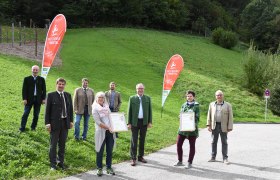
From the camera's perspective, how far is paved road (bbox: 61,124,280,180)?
9750 mm

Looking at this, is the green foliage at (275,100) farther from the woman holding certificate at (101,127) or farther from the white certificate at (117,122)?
the woman holding certificate at (101,127)

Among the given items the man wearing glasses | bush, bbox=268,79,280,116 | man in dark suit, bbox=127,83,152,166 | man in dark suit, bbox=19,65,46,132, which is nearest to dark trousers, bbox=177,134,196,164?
man in dark suit, bbox=127,83,152,166

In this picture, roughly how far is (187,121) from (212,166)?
58.8 inches

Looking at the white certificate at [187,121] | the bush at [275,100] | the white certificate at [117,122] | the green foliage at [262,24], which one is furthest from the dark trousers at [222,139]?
the green foliage at [262,24]

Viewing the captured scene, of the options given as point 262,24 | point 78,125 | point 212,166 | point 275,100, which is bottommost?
point 212,166

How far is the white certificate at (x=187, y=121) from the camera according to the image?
34.7ft

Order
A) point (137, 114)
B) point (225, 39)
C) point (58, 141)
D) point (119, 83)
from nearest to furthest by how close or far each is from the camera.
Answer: point (58, 141) → point (137, 114) → point (119, 83) → point (225, 39)

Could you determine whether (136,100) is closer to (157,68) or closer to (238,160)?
(238,160)

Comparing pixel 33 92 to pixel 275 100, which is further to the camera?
pixel 275 100

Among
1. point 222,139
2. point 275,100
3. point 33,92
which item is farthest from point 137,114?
point 275,100

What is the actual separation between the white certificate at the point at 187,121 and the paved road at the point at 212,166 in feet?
3.58

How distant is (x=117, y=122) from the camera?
10031 millimetres

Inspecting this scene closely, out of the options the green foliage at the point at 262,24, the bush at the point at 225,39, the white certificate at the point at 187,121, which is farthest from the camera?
the green foliage at the point at 262,24

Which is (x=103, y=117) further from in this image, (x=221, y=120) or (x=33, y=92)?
(x=221, y=120)
